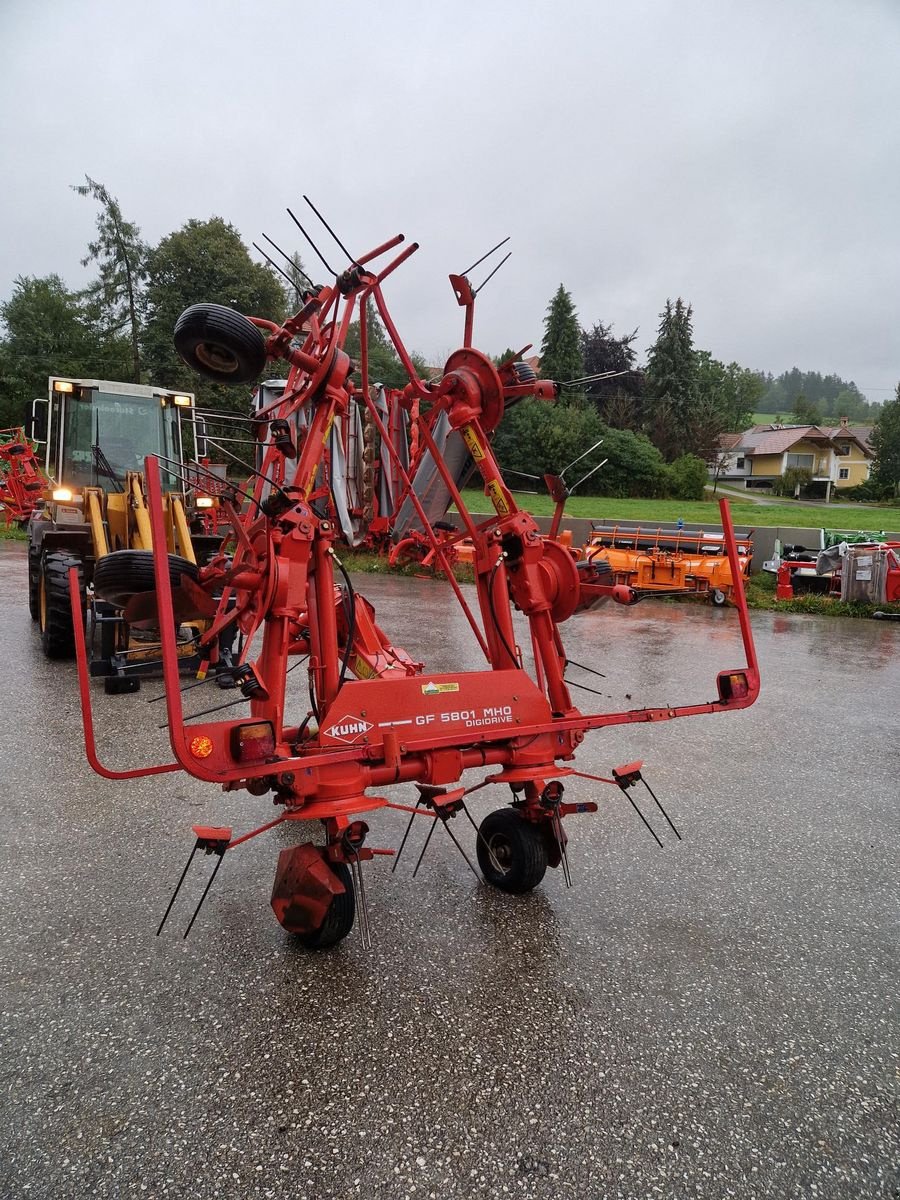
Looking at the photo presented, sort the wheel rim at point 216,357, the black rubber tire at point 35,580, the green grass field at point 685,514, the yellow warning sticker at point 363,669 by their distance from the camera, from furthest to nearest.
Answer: the green grass field at point 685,514 < the black rubber tire at point 35,580 < the yellow warning sticker at point 363,669 < the wheel rim at point 216,357

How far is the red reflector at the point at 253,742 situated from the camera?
7.47 feet

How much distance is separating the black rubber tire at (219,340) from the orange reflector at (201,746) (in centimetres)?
151

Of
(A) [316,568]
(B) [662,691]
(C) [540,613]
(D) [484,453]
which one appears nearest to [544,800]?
(C) [540,613]

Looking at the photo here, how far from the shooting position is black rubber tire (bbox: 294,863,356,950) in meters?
2.62

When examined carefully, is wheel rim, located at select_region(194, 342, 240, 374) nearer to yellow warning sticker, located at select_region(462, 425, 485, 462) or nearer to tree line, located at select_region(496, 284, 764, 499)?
yellow warning sticker, located at select_region(462, 425, 485, 462)

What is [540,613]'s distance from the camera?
3.23 meters

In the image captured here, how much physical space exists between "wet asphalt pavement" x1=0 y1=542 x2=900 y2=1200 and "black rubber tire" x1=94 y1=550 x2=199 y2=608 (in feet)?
4.57

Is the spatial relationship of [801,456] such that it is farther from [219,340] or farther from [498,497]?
[219,340]

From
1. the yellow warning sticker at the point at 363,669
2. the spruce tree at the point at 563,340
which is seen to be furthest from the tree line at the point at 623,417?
the yellow warning sticker at the point at 363,669

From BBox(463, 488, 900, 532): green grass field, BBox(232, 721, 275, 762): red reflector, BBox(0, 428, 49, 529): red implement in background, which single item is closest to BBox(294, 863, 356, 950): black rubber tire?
BBox(232, 721, 275, 762): red reflector

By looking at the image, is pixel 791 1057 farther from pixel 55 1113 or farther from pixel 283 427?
pixel 283 427

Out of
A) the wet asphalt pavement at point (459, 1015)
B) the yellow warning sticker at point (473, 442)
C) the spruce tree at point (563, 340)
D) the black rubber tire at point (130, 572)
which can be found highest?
the spruce tree at point (563, 340)

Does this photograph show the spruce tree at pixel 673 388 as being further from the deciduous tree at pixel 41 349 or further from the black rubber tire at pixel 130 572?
the black rubber tire at pixel 130 572

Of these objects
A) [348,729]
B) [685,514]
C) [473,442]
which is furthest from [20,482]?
[685,514]
